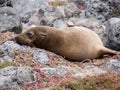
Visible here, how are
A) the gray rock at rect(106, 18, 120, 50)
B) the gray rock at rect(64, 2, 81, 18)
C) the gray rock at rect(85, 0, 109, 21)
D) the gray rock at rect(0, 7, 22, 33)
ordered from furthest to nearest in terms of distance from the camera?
the gray rock at rect(64, 2, 81, 18) → the gray rock at rect(85, 0, 109, 21) → the gray rock at rect(0, 7, 22, 33) → the gray rock at rect(106, 18, 120, 50)

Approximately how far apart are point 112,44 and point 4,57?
3852 mm

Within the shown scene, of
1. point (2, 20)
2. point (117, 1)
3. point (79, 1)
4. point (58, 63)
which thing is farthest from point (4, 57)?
Result: point (79, 1)

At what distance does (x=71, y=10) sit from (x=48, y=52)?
25.5 feet

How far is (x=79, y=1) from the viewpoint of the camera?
24.6m

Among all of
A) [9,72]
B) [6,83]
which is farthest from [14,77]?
[9,72]

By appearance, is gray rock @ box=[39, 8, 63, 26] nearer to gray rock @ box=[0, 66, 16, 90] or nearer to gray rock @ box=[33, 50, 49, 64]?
gray rock @ box=[33, 50, 49, 64]

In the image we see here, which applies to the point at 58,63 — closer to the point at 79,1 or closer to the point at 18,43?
the point at 18,43

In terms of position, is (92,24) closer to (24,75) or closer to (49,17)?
(49,17)

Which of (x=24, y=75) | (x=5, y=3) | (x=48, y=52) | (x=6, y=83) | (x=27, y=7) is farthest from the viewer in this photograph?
(x=5, y=3)

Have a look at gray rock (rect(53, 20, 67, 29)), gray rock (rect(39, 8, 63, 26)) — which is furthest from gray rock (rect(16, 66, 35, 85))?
gray rock (rect(39, 8, 63, 26))

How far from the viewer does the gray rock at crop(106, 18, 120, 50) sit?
52.1ft

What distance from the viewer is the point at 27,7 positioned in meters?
22.1

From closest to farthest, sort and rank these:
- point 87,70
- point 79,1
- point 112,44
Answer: point 87,70, point 112,44, point 79,1

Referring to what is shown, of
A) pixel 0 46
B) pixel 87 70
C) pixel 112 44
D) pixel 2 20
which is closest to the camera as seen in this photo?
pixel 87 70
